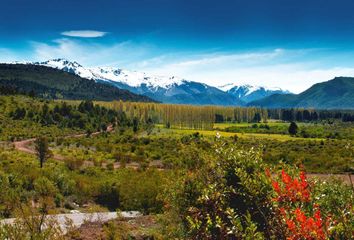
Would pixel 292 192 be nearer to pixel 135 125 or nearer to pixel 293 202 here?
pixel 293 202

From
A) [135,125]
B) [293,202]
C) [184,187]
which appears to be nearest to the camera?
[293,202]

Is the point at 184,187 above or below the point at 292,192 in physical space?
below

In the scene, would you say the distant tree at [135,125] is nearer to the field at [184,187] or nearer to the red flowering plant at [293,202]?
the field at [184,187]

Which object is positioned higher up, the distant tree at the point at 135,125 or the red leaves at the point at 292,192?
the red leaves at the point at 292,192

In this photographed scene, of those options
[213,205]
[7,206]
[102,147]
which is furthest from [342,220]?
[102,147]

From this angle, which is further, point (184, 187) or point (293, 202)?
point (184, 187)

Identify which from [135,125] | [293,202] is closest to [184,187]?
[293,202]

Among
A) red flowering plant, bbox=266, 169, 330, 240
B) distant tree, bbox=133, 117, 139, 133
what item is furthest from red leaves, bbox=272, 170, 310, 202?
distant tree, bbox=133, 117, 139, 133

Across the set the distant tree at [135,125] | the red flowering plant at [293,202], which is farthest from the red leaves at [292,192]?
the distant tree at [135,125]

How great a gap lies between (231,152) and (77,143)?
79001mm

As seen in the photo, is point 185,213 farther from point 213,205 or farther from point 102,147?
point 102,147

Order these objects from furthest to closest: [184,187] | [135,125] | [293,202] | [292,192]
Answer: [135,125], [184,187], [293,202], [292,192]

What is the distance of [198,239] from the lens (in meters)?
8.51

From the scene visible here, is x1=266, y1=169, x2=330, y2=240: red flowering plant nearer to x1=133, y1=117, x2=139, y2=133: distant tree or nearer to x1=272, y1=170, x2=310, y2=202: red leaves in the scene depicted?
x1=272, y1=170, x2=310, y2=202: red leaves
